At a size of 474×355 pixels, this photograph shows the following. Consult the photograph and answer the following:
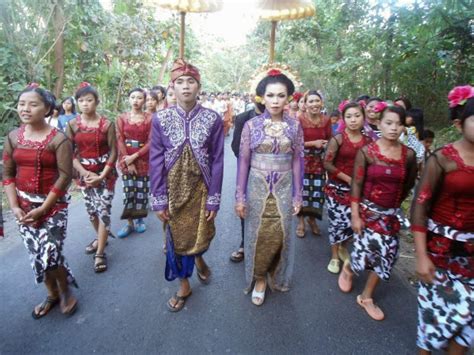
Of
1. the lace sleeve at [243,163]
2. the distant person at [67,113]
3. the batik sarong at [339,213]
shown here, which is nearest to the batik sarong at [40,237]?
the lace sleeve at [243,163]

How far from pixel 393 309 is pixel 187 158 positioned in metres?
2.35

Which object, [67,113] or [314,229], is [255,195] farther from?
[67,113]

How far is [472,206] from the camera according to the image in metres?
1.95

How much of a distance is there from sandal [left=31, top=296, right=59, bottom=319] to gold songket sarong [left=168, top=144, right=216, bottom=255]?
120 cm

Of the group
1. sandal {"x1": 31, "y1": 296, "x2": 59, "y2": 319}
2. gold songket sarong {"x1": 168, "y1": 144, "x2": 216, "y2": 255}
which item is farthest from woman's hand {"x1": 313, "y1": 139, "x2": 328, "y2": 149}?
sandal {"x1": 31, "y1": 296, "x2": 59, "y2": 319}

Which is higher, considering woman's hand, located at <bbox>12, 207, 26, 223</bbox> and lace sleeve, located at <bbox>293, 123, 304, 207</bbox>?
lace sleeve, located at <bbox>293, 123, 304, 207</bbox>

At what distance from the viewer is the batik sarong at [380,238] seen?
2766 millimetres

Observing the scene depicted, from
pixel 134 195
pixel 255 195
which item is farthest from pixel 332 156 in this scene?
pixel 134 195

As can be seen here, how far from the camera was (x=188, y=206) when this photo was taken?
2.86m

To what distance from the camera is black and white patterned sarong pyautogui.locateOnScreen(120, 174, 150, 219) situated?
4344mm

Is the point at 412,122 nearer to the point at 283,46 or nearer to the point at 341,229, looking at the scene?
the point at 341,229

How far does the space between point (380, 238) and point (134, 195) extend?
3.08m

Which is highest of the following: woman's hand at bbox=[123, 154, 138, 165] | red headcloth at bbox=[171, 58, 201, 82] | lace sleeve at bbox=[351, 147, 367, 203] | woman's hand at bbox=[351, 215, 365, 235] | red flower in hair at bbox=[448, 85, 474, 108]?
red headcloth at bbox=[171, 58, 201, 82]

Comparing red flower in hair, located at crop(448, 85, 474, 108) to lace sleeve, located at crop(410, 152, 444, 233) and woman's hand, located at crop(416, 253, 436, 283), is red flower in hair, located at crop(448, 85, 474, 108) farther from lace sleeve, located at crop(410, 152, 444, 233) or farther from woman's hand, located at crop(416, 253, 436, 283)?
woman's hand, located at crop(416, 253, 436, 283)
